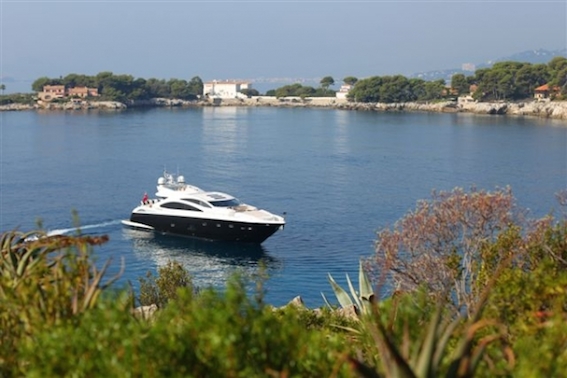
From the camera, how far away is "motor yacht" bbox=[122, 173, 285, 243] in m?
32.1

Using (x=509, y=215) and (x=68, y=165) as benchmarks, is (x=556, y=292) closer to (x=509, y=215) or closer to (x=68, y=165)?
(x=509, y=215)

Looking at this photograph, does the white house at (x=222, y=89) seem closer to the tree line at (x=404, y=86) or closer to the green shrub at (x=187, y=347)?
the tree line at (x=404, y=86)

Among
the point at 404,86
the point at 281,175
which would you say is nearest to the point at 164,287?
the point at 281,175

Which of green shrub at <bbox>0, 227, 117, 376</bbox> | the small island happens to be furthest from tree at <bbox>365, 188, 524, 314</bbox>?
the small island

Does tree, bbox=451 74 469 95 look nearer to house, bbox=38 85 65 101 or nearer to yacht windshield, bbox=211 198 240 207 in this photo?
house, bbox=38 85 65 101

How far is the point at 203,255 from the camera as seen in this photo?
31.7 meters

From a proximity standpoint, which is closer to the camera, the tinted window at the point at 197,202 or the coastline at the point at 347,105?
the tinted window at the point at 197,202

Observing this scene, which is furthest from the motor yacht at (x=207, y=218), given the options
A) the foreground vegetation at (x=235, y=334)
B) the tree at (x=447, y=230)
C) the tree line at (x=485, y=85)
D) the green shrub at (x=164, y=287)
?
the tree line at (x=485, y=85)

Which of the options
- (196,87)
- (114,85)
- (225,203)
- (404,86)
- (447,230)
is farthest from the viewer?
(196,87)

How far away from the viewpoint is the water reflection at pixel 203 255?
29.3 metres

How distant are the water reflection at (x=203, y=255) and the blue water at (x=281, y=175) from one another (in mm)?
81

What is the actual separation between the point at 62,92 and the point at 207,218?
116 meters

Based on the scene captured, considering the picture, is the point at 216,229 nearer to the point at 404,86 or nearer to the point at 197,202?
the point at 197,202

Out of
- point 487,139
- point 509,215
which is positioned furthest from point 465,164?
point 509,215
